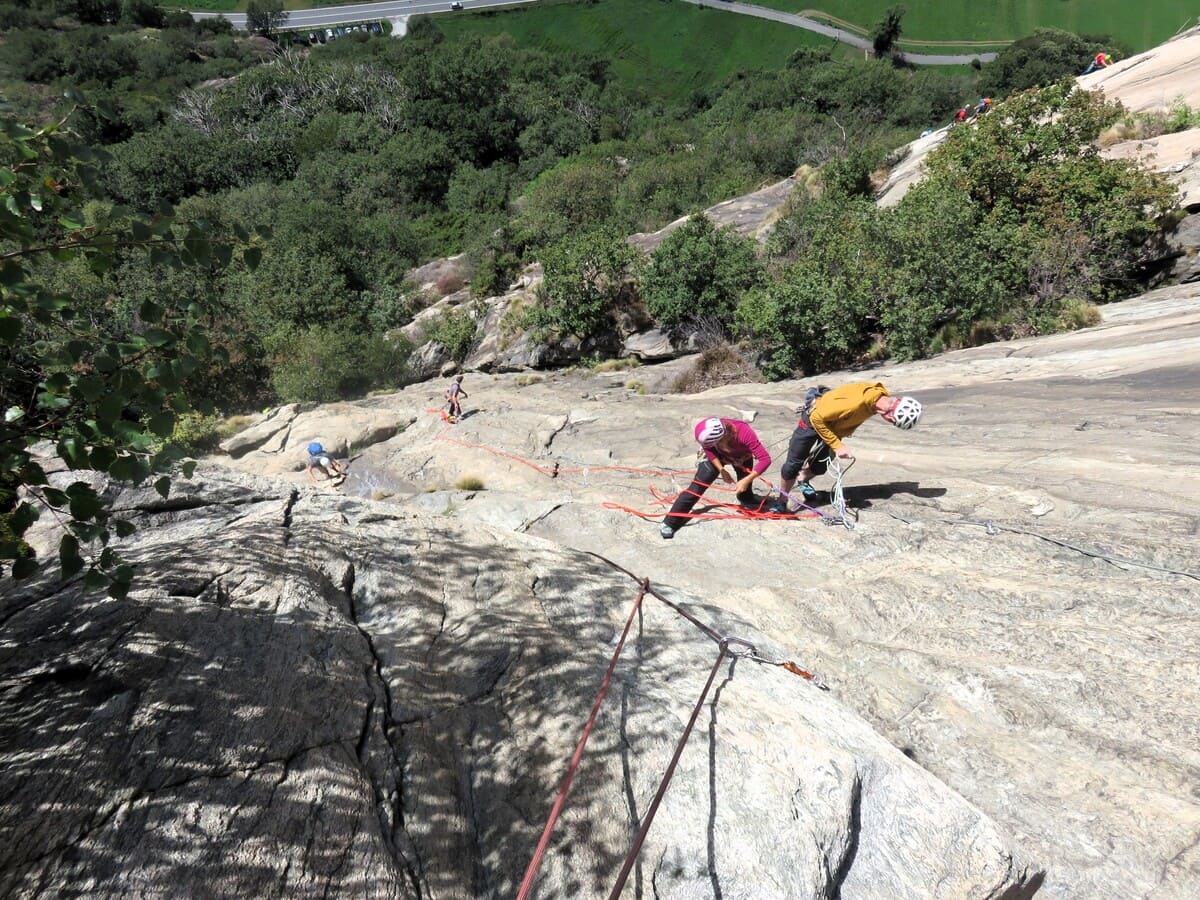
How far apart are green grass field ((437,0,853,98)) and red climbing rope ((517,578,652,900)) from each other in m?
90.2

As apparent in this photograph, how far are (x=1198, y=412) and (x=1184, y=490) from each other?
6.46ft

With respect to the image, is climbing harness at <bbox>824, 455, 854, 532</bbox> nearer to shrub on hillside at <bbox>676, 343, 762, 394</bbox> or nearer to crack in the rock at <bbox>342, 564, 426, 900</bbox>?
crack in the rock at <bbox>342, 564, 426, 900</bbox>

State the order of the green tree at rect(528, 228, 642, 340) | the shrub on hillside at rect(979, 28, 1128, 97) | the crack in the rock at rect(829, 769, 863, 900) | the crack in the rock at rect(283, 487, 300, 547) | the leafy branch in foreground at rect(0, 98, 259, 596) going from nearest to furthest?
the leafy branch in foreground at rect(0, 98, 259, 596) < the crack in the rock at rect(829, 769, 863, 900) < the crack in the rock at rect(283, 487, 300, 547) < the green tree at rect(528, 228, 642, 340) < the shrub on hillside at rect(979, 28, 1128, 97)

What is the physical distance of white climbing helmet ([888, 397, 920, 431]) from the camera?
6367 millimetres

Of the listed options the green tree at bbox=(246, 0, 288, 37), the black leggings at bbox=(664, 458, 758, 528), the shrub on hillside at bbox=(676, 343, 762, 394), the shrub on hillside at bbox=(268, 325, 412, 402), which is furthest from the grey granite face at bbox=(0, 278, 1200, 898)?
the green tree at bbox=(246, 0, 288, 37)

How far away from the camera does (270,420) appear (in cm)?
1683

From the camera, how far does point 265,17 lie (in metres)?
98.4

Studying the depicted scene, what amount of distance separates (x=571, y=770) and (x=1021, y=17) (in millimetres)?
96103

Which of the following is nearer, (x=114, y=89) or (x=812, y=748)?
(x=812, y=748)

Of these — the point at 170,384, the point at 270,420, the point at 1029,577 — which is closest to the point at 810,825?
the point at 1029,577

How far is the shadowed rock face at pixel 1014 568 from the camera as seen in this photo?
3.91m

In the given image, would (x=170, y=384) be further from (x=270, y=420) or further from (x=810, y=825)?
(x=270, y=420)

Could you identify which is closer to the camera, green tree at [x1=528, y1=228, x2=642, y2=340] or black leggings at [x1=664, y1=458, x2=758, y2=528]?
black leggings at [x1=664, y1=458, x2=758, y2=528]

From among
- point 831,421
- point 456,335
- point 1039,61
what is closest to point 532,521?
point 831,421
